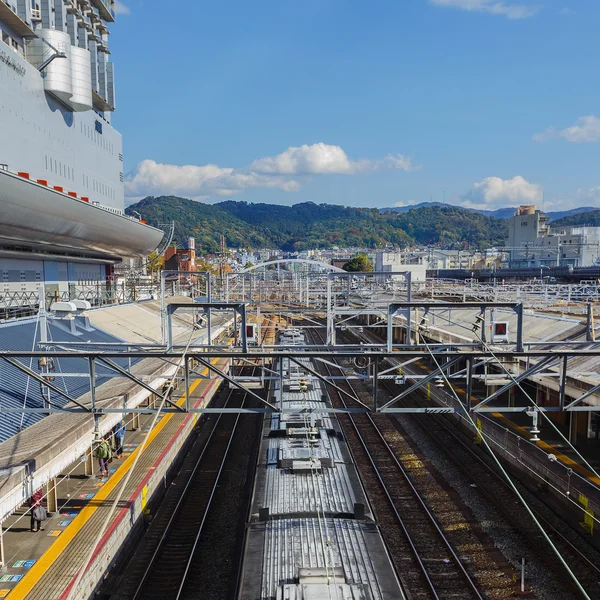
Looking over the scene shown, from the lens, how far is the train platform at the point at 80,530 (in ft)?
29.2

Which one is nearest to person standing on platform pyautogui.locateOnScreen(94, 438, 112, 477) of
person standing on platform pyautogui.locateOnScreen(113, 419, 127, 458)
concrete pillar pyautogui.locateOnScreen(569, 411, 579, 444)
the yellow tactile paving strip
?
person standing on platform pyautogui.locateOnScreen(113, 419, 127, 458)

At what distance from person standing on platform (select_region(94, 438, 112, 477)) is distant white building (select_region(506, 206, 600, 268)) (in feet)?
275

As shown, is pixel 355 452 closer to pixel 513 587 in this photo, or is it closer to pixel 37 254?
pixel 513 587

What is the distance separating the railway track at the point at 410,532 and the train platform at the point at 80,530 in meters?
5.40

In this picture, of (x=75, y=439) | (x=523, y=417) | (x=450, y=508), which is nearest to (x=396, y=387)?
(x=523, y=417)

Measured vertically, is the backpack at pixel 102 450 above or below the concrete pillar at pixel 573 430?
above

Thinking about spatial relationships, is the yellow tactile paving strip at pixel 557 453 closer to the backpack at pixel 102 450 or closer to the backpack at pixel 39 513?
the backpack at pixel 102 450

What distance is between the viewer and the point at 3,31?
25125mm

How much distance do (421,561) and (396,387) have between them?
1805 cm

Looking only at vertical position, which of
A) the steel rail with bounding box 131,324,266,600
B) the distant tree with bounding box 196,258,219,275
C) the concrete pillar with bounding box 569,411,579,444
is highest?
the distant tree with bounding box 196,258,219,275

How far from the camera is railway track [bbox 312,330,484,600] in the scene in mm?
10578

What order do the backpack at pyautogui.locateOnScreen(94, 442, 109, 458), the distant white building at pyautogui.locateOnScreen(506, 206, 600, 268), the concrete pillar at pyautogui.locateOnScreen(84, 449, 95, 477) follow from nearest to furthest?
1. the backpack at pyautogui.locateOnScreen(94, 442, 109, 458)
2. the concrete pillar at pyautogui.locateOnScreen(84, 449, 95, 477)
3. the distant white building at pyautogui.locateOnScreen(506, 206, 600, 268)

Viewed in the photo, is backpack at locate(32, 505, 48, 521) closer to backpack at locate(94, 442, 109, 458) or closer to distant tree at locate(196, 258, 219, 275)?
backpack at locate(94, 442, 109, 458)

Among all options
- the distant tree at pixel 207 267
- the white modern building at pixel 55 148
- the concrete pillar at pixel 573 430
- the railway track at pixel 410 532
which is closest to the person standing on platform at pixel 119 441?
the railway track at pixel 410 532
